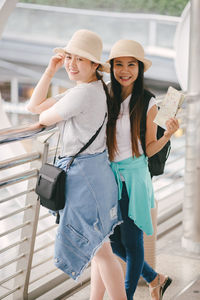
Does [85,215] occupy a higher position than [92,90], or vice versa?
[92,90]

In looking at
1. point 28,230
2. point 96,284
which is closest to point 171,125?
point 96,284

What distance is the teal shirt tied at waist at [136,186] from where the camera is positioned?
7.31 ft

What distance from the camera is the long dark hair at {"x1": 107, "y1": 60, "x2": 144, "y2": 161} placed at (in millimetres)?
2174

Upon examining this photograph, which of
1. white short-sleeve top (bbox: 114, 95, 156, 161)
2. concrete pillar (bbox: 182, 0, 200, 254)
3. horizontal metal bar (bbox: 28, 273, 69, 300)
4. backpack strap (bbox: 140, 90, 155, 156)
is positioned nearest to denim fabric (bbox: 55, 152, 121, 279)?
white short-sleeve top (bbox: 114, 95, 156, 161)

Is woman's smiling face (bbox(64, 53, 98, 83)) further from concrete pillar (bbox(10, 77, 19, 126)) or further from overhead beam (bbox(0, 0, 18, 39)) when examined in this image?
concrete pillar (bbox(10, 77, 19, 126))

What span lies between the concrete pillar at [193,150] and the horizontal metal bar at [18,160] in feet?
4.07

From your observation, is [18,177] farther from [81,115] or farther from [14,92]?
[14,92]

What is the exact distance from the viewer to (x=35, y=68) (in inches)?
744

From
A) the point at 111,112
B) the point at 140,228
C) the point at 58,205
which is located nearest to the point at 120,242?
the point at 140,228

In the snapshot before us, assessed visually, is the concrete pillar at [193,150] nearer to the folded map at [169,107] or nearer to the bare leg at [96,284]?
the folded map at [169,107]

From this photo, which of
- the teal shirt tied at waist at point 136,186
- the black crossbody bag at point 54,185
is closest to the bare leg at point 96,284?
the teal shirt tied at waist at point 136,186

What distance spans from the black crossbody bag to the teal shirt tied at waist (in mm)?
249

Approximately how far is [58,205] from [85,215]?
0.13 metres

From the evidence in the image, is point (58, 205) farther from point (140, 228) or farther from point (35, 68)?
point (35, 68)
